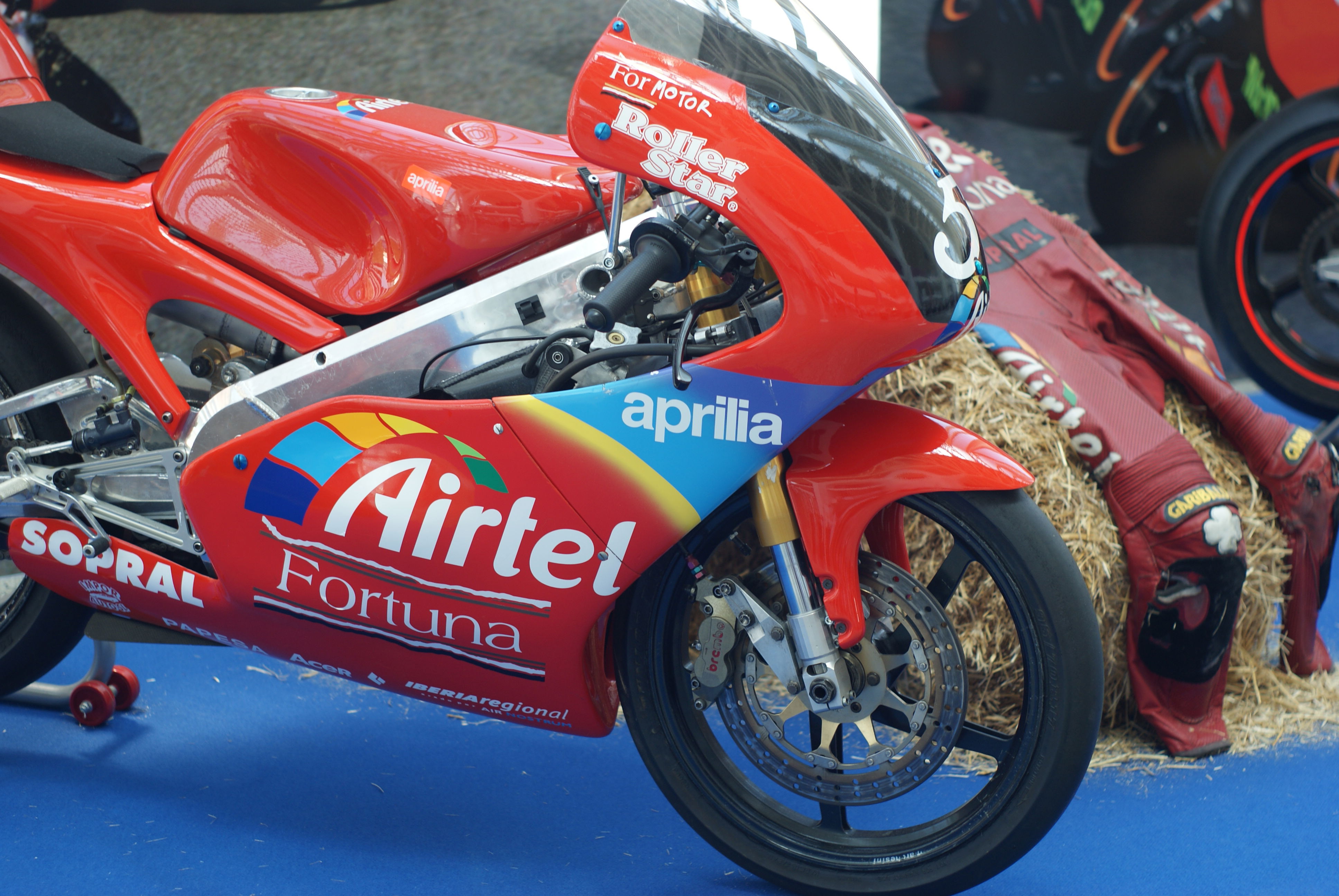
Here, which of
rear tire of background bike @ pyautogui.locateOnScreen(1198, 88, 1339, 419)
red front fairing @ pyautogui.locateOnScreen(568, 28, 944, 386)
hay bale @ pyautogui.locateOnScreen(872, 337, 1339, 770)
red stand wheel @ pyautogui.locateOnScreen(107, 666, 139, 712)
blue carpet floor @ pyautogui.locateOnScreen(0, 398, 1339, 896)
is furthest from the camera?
rear tire of background bike @ pyautogui.locateOnScreen(1198, 88, 1339, 419)

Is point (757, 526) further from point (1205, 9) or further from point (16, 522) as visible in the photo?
point (1205, 9)

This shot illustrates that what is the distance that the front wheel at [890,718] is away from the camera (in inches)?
55.4

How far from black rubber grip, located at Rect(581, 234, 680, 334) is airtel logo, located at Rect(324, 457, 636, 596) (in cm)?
28

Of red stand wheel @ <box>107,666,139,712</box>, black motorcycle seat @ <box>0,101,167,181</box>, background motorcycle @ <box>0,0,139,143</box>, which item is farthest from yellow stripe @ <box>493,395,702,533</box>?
background motorcycle @ <box>0,0,139,143</box>

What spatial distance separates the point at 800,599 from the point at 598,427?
1.17 feet

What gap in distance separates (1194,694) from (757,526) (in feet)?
3.36

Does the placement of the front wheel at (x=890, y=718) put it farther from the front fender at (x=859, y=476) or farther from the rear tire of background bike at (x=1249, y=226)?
the rear tire of background bike at (x=1249, y=226)

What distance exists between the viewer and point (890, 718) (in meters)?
1.56

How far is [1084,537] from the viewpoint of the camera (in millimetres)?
1988

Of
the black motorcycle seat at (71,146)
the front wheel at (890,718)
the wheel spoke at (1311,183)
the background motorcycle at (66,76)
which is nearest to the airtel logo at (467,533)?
the front wheel at (890,718)

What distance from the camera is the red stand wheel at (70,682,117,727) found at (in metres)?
2.09

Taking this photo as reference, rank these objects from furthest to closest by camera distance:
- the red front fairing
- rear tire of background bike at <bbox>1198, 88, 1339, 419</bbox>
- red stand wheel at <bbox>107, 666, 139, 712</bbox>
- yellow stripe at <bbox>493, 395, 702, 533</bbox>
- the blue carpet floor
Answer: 1. rear tire of background bike at <bbox>1198, 88, 1339, 419</bbox>
2. red stand wheel at <bbox>107, 666, 139, 712</bbox>
3. the blue carpet floor
4. yellow stripe at <bbox>493, 395, 702, 533</bbox>
5. the red front fairing

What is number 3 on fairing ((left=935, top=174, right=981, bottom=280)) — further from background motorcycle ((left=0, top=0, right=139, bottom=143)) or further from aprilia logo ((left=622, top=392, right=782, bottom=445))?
background motorcycle ((left=0, top=0, right=139, bottom=143))

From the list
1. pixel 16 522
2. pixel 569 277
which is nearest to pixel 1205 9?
pixel 569 277
